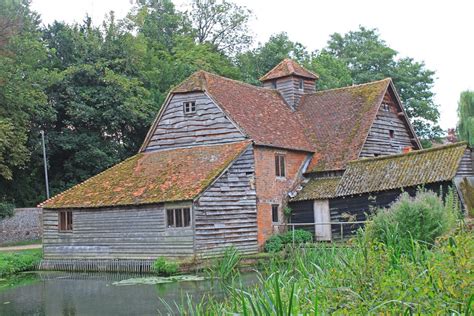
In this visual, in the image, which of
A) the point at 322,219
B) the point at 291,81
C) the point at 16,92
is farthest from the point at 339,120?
the point at 16,92

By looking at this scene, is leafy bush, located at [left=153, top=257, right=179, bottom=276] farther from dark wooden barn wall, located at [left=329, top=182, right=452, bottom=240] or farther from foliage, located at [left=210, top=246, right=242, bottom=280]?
foliage, located at [left=210, top=246, right=242, bottom=280]

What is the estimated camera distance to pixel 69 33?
45031 mm

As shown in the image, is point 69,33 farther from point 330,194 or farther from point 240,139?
point 330,194

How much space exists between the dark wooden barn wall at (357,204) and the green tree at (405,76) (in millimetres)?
25426

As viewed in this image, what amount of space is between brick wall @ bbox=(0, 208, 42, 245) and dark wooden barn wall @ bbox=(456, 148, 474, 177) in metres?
26.6

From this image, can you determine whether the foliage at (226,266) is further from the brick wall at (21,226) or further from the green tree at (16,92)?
the brick wall at (21,226)

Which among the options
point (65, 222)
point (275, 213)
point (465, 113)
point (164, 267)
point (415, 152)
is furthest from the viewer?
point (465, 113)

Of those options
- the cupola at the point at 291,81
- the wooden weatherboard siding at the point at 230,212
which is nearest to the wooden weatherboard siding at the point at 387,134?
the cupola at the point at 291,81

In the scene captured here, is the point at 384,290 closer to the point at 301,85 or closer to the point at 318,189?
the point at 318,189

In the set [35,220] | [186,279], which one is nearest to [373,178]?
[186,279]

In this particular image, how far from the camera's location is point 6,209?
1480 inches

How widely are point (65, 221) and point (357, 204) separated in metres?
14.1

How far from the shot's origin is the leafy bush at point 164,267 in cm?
2411

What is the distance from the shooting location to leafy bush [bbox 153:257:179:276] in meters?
24.1
